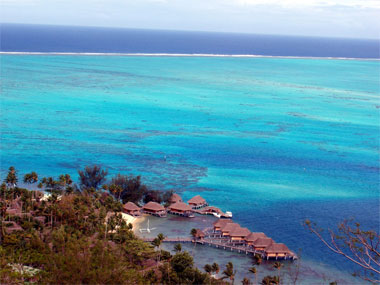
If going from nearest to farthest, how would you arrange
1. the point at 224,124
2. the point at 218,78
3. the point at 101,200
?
the point at 101,200 < the point at 224,124 < the point at 218,78

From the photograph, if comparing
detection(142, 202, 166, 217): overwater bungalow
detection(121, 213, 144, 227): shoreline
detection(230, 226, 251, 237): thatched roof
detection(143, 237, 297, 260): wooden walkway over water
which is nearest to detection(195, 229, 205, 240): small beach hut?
detection(143, 237, 297, 260): wooden walkway over water

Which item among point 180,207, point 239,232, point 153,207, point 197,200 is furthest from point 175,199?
point 239,232

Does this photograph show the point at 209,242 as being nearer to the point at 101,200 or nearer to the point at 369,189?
the point at 101,200

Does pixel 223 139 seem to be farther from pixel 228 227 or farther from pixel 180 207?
pixel 228 227

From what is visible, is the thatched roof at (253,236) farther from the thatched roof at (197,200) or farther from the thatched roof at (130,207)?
the thatched roof at (130,207)

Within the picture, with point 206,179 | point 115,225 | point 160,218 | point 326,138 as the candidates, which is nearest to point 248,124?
point 326,138

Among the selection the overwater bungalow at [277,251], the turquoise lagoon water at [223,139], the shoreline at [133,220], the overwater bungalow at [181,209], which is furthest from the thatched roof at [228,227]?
the shoreline at [133,220]

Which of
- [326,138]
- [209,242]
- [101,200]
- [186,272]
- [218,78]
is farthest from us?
[218,78]

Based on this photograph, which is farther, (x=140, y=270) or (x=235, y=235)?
(x=235, y=235)
